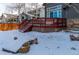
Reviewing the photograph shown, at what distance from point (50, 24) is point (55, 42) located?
0.25 m

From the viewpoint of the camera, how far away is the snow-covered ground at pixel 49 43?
4.18 meters

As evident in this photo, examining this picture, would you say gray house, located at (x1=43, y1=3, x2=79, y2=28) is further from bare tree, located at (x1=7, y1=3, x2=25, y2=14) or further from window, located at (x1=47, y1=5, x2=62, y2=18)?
bare tree, located at (x1=7, y1=3, x2=25, y2=14)

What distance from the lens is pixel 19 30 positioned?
4191mm

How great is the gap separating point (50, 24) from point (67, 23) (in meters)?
0.22

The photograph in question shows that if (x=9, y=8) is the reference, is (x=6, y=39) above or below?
below

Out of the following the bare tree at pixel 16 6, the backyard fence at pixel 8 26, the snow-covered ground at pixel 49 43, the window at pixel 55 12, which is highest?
the bare tree at pixel 16 6

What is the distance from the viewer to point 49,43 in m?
4.19

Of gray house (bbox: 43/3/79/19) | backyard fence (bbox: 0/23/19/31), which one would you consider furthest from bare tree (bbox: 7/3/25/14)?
gray house (bbox: 43/3/79/19)

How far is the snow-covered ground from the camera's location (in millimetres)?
4176

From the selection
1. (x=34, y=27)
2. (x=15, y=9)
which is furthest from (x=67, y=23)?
(x=15, y=9)

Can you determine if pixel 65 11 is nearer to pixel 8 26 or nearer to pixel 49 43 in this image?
pixel 49 43

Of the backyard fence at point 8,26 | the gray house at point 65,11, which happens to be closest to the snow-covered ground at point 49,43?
the backyard fence at point 8,26

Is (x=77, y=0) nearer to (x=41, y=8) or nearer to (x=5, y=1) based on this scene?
(x=41, y=8)

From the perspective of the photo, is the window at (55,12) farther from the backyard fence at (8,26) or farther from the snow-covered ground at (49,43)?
the backyard fence at (8,26)
